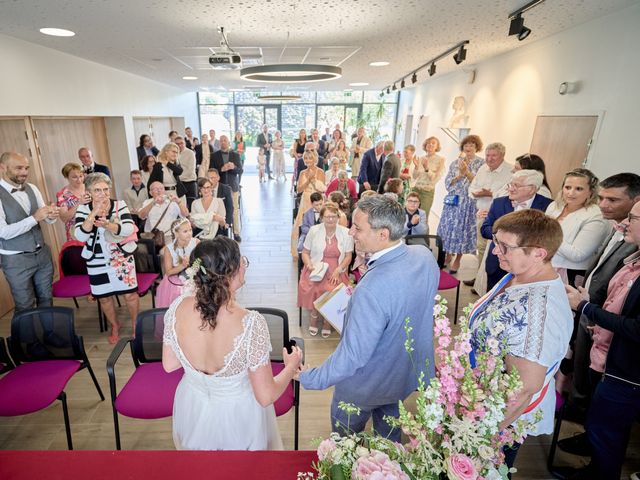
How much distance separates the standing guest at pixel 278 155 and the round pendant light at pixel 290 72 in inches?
362

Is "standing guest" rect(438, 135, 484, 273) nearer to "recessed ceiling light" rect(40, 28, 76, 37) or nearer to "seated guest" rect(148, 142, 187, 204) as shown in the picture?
"seated guest" rect(148, 142, 187, 204)

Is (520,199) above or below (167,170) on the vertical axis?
above

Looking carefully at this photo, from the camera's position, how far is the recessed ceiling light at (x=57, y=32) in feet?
12.5

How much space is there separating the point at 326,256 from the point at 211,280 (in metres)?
2.26

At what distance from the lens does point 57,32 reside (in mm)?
3914

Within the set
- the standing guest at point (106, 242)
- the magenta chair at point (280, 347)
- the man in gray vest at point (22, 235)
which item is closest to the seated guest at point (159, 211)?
the standing guest at point (106, 242)

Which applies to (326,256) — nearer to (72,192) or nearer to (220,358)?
(220,358)

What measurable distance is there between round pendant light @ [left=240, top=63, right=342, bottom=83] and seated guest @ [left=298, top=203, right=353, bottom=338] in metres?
1.24

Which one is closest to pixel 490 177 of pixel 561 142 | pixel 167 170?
pixel 561 142

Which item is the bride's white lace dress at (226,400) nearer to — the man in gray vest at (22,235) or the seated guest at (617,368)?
the seated guest at (617,368)

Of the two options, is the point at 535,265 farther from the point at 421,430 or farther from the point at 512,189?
the point at 512,189

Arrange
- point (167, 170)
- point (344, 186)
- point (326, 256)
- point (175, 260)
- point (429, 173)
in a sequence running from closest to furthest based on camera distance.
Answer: point (175, 260) → point (326, 256) → point (167, 170) → point (344, 186) → point (429, 173)

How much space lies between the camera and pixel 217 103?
14633 mm

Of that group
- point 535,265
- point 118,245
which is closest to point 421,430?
point 535,265
